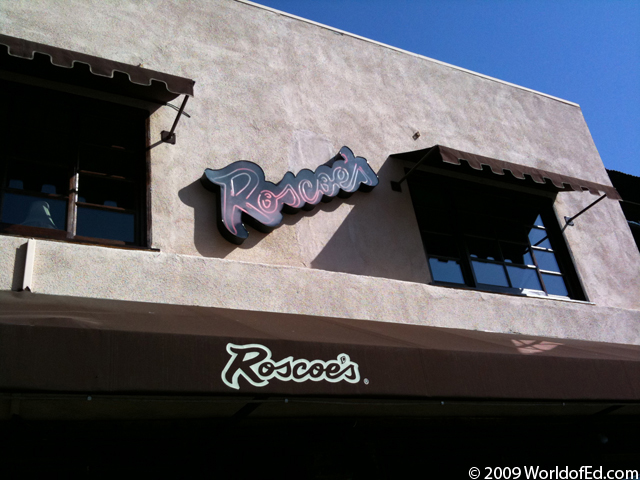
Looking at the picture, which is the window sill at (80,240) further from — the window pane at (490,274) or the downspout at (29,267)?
the window pane at (490,274)

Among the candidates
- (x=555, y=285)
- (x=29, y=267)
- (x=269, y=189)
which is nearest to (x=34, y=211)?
(x=29, y=267)

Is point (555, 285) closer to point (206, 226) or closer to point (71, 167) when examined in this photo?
point (206, 226)

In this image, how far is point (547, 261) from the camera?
717 centimetres

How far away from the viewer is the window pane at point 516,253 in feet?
22.6

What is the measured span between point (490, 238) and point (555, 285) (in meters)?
1.03

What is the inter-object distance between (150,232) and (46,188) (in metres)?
0.93

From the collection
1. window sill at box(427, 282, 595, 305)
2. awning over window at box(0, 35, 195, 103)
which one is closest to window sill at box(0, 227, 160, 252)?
awning over window at box(0, 35, 195, 103)

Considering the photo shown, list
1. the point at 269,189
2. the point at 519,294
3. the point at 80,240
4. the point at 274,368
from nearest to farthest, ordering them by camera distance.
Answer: the point at 274,368, the point at 80,240, the point at 269,189, the point at 519,294

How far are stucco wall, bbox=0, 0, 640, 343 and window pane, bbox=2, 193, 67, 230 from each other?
47 centimetres

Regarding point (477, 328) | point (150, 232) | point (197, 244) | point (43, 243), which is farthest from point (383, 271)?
point (43, 243)

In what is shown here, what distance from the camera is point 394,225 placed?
614 centimetres

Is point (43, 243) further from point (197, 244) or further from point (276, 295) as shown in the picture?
point (276, 295)

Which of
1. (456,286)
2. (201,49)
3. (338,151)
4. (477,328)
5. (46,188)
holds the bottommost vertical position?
(477,328)

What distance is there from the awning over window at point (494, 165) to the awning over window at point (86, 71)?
104 inches
